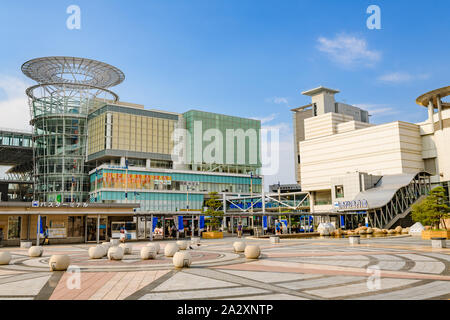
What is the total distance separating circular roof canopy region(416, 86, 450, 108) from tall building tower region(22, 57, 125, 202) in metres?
73.8

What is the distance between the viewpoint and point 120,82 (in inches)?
3964

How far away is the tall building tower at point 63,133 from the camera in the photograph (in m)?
99.8

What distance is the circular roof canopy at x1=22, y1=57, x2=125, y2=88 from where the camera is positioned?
89.6 m

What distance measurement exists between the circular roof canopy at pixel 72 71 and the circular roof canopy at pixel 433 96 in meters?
73.7

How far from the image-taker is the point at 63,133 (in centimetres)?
10144

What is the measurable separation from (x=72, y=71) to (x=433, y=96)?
285ft

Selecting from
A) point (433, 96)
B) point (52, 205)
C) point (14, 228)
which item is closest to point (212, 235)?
point (52, 205)

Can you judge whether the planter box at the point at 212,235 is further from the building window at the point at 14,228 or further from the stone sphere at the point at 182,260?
the stone sphere at the point at 182,260

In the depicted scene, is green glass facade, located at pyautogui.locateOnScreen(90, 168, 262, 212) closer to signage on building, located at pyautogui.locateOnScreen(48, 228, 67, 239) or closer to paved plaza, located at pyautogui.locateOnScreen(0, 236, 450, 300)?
signage on building, located at pyautogui.locateOnScreen(48, 228, 67, 239)

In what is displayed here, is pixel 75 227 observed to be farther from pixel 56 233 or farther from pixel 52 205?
pixel 52 205

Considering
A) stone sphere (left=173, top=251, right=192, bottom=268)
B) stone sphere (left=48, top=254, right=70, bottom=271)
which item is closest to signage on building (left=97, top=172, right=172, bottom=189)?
stone sphere (left=48, top=254, right=70, bottom=271)
